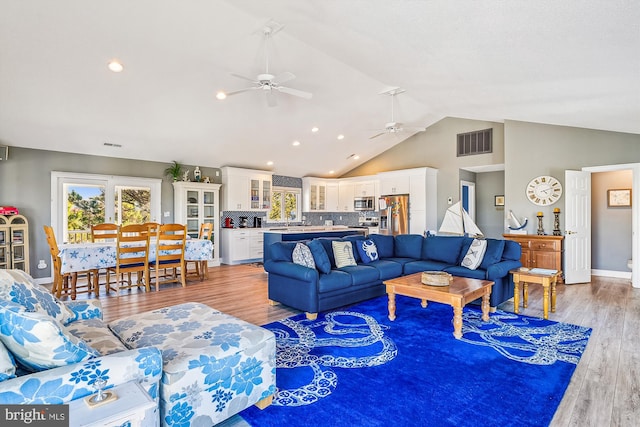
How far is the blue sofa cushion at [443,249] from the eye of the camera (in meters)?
5.16

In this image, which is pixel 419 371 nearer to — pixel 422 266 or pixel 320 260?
pixel 320 260

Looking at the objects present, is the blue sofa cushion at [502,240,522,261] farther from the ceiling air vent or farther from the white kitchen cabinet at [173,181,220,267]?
the white kitchen cabinet at [173,181,220,267]

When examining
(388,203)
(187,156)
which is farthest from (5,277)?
(388,203)

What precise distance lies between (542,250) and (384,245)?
3077 mm

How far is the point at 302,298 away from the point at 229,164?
210 inches

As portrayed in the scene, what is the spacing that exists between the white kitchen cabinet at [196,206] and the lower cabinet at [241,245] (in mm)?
225

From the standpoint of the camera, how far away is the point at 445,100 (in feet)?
19.9

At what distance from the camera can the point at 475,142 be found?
7867 millimetres

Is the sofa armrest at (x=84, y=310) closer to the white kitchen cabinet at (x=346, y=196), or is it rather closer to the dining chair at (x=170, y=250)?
the dining chair at (x=170, y=250)

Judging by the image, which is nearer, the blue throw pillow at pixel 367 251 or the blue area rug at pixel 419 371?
the blue area rug at pixel 419 371

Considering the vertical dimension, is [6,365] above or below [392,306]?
above

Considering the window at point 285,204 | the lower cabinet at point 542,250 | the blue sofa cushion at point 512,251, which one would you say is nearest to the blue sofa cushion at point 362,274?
the blue sofa cushion at point 512,251

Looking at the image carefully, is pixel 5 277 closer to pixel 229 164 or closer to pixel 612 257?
pixel 229 164

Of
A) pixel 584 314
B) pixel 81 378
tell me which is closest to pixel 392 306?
pixel 584 314
